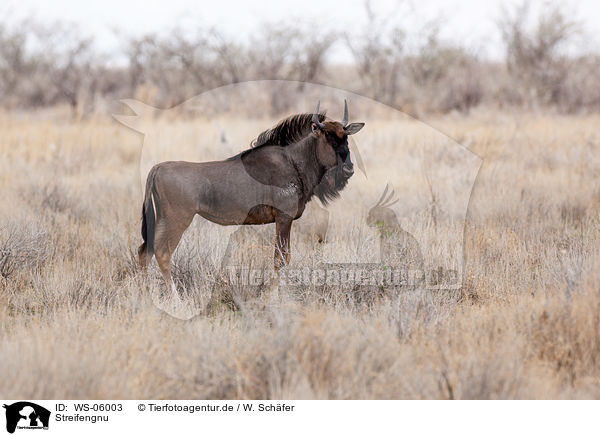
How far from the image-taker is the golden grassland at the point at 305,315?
3504mm

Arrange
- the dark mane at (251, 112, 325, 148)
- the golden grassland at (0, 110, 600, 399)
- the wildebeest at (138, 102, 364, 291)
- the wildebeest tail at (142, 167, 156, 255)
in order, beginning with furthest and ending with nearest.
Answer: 1. the dark mane at (251, 112, 325, 148)
2. the wildebeest tail at (142, 167, 156, 255)
3. the wildebeest at (138, 102, 364, 291)
4. the golden grassland at (0, 110, 600, 399)

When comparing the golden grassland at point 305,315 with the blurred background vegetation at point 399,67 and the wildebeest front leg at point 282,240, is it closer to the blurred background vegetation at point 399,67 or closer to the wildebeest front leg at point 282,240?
the wildebeest front leg at point 282,240

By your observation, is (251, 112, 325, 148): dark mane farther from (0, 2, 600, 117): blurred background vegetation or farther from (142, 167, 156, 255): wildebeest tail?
(0, 2, 600, 117): blurred background vegetation

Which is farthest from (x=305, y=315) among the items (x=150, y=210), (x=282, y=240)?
(x=150, y=210)

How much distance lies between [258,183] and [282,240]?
0.53m

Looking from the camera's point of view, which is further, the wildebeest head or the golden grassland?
the wildebeest head

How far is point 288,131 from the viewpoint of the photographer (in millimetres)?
5160
